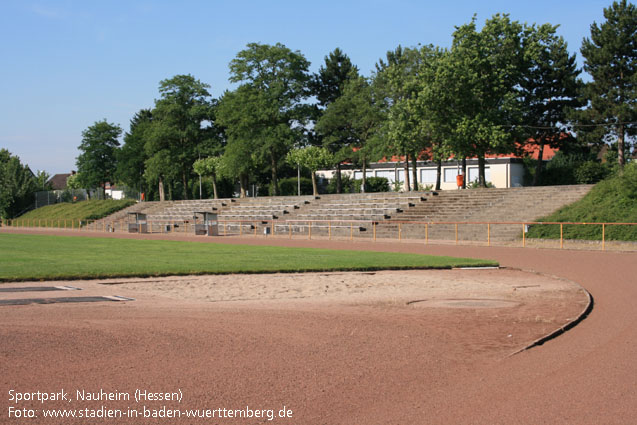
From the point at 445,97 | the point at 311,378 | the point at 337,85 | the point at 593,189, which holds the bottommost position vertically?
the point at 311,378

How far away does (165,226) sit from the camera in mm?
52281

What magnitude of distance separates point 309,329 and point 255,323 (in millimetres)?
962

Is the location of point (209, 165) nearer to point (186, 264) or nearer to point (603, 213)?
point (603, 213)

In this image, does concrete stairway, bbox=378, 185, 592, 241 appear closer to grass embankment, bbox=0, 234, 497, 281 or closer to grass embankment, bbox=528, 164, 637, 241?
grass embankment, bbox=528, 164, 637, 241

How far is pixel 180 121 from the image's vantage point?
244 ft

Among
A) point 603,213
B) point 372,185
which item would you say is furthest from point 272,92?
point 603,213

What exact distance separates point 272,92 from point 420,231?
102ft

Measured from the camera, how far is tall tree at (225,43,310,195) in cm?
6266

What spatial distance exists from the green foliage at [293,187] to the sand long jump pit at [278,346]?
63807mm

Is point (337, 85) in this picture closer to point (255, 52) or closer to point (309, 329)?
point (255, 52)

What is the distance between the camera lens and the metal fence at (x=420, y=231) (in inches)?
1162

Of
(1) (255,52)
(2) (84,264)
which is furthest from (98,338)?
(1) (255,52)

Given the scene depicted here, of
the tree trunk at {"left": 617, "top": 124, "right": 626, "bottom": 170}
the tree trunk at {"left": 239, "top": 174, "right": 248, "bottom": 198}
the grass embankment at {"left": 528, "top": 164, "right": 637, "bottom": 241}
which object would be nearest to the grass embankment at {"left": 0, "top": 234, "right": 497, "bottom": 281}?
the grass embankment at {"left": 528, "top": 164, "right": 637, "bottom": 241}

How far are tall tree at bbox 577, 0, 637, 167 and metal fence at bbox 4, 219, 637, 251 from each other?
1769 cm
